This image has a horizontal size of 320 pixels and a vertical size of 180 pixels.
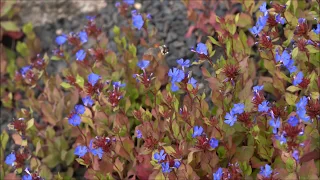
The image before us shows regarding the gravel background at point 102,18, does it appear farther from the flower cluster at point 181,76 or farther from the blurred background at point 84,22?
the flower cluster at point 181,76

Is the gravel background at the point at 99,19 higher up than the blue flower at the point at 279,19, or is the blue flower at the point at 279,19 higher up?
the gravel background at the point at 99,19

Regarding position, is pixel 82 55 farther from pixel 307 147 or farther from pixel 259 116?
pixel 307 147

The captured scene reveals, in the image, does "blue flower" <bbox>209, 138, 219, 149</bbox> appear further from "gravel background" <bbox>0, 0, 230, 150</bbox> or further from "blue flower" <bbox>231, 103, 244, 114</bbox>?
"gravel background" <bbox>0, 0, 230, 150</bbox>

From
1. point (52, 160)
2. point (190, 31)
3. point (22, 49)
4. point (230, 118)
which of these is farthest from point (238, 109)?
point (22, 49)

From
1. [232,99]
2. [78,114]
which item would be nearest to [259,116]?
[232,99]

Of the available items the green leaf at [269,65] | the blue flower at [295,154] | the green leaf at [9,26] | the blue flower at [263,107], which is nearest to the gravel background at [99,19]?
the green leaf at [9,26]

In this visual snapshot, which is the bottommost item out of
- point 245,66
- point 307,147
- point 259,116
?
point 307,147

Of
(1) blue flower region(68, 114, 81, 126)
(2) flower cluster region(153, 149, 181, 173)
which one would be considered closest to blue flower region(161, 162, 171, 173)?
(2) flower cluster region(153, 149, 181, 173)

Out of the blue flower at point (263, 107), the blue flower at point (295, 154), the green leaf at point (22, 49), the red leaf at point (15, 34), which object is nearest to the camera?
the blue flower at point (295, 154)
